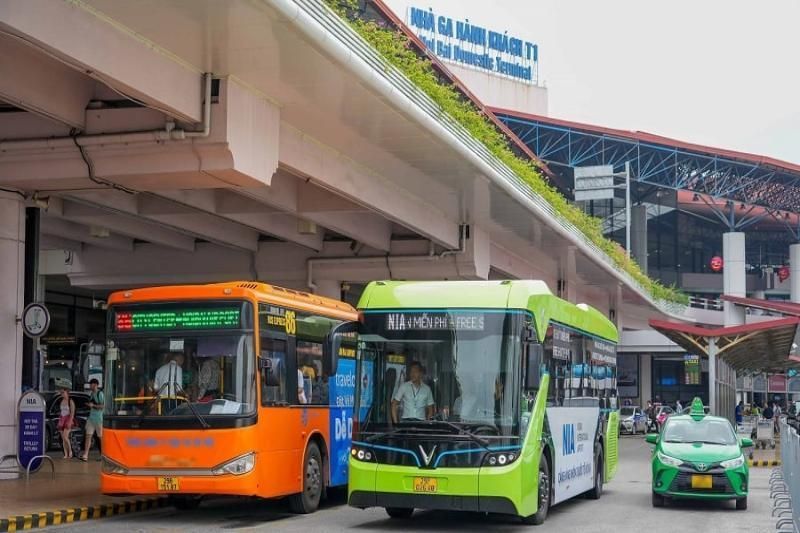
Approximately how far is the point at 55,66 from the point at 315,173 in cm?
573

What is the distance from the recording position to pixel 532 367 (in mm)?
13852

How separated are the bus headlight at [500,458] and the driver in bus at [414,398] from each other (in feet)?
2.83

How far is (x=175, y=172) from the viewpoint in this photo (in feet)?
56.4

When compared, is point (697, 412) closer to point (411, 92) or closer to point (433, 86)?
point (411, 92)

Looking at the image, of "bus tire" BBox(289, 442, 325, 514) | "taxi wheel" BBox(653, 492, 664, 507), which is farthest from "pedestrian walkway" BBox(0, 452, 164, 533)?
"taxi wheel" BBox(653, 492, 664, 507)

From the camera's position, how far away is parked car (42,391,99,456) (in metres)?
29.6

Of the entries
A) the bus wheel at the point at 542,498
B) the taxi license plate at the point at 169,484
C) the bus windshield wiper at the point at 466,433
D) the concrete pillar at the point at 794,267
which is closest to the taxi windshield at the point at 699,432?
the bus wheel at the point at 542,498

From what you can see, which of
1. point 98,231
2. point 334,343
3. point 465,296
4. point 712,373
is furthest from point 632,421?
point 334,343

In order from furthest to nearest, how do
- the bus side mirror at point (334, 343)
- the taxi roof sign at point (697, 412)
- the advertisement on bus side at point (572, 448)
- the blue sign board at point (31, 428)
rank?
the blue sign board at point (31, 428), the taxi roof sign at point (697, 412), the advertisement on bus side at point (572, 448), the bus side mirror at point (334, 343)

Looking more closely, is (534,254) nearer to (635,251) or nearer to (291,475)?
(291,475)

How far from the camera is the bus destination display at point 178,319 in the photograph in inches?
591

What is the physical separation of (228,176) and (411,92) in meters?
3.53

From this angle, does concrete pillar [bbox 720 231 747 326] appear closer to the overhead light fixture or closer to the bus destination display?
the overhead light fixture

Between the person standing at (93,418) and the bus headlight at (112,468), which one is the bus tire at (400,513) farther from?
the person standing at (93,418)
